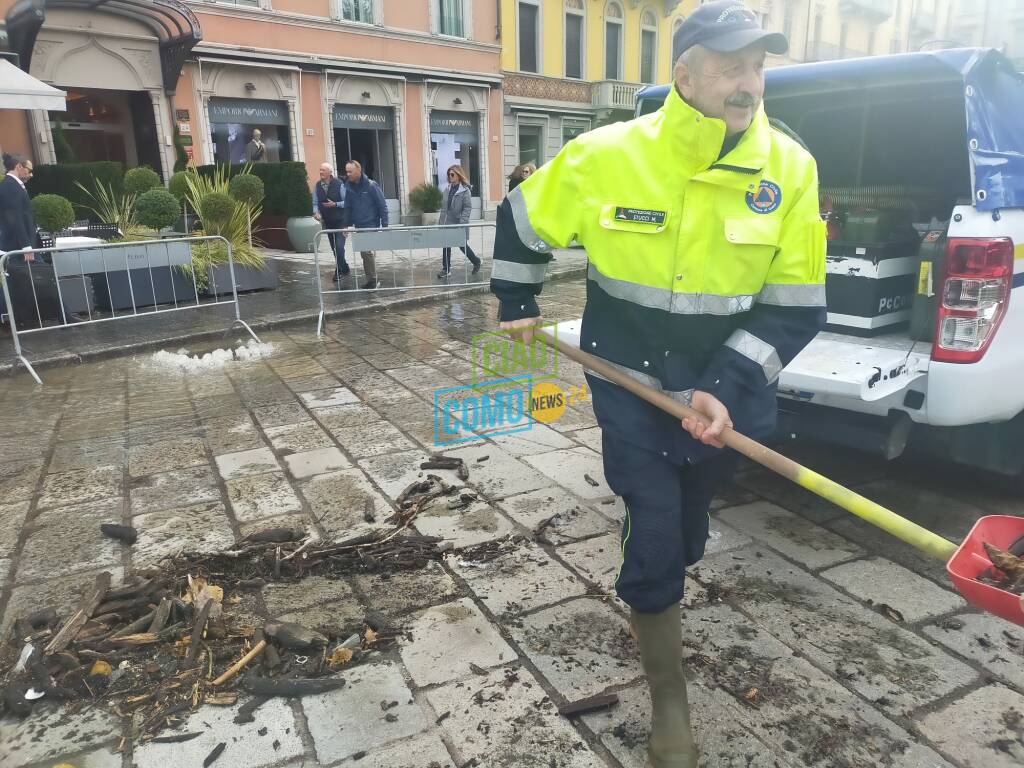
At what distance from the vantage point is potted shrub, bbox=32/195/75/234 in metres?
9.52

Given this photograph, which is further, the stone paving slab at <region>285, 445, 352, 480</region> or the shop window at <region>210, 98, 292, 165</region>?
the shop window at <region>210, 98, 292, 165</region>

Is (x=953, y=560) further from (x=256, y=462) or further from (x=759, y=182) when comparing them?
(x=256, y=462)

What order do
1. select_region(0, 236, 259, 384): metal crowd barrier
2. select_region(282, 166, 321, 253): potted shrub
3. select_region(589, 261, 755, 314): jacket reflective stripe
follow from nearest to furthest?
select_region(589, 261, 755, 314): jacket reflective stripe, select_region(0, 236, 259, 384): metal crowd barrier, select_region(282, 166, 321, 253): potted shrub

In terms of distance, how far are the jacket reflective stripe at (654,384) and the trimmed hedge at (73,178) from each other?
1338cm

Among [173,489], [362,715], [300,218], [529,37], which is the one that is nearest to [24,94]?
[300,218]

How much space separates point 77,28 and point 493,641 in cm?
1913

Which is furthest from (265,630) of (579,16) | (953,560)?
(579,16)

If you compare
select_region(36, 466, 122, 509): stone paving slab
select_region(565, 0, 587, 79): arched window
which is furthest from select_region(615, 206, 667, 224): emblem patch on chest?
select_region(565, 0, 587, 79): arched window

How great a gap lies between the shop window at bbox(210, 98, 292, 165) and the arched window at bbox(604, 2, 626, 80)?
542 inches

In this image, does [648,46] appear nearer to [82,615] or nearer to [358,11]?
[358,11]

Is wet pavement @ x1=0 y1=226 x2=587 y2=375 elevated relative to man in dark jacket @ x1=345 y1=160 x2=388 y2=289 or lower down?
lower down

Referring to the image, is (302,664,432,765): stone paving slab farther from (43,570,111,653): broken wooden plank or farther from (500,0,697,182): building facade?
(500,0,697,182): building facade

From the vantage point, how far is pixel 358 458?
15.6 ft

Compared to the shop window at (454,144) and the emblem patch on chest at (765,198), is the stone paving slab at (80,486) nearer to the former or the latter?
the emblem patch on chest at (765,198)
